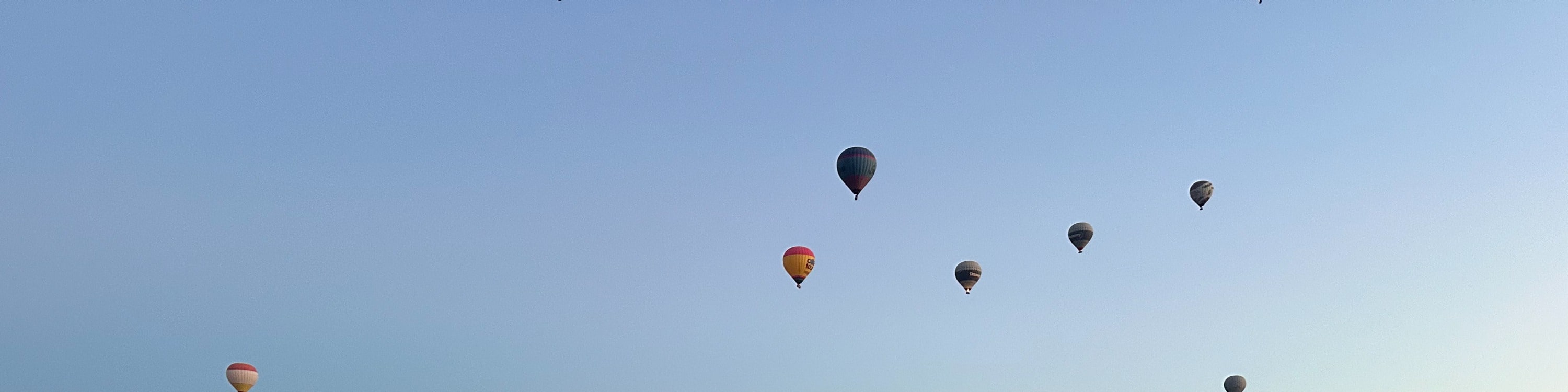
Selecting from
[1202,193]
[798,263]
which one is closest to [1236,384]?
[1202,193]

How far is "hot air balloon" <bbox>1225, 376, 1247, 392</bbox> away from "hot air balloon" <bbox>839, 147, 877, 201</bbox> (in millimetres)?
42350

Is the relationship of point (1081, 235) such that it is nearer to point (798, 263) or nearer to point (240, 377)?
point (798, 263)

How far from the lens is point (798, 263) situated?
249 feet

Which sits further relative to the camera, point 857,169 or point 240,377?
point 240,377

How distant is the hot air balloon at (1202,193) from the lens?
87.4 meters

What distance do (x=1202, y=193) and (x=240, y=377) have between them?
220 feet

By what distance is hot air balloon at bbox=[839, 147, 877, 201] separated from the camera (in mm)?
69625

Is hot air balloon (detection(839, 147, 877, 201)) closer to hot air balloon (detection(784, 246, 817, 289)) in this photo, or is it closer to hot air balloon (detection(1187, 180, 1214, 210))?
hot air balloon (detection(784, 246, 817, 289))

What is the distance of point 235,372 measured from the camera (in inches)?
3369

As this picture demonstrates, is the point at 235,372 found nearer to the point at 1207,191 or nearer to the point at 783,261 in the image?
the point at 783,261

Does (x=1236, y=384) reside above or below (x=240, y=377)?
above

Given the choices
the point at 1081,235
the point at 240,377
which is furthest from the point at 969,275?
the point at 240,377

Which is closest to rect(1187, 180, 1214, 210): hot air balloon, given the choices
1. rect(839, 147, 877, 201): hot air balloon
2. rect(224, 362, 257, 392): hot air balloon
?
rect(839, 147, 877, 201): hot air balloon

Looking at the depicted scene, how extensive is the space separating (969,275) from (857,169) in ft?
59.9
